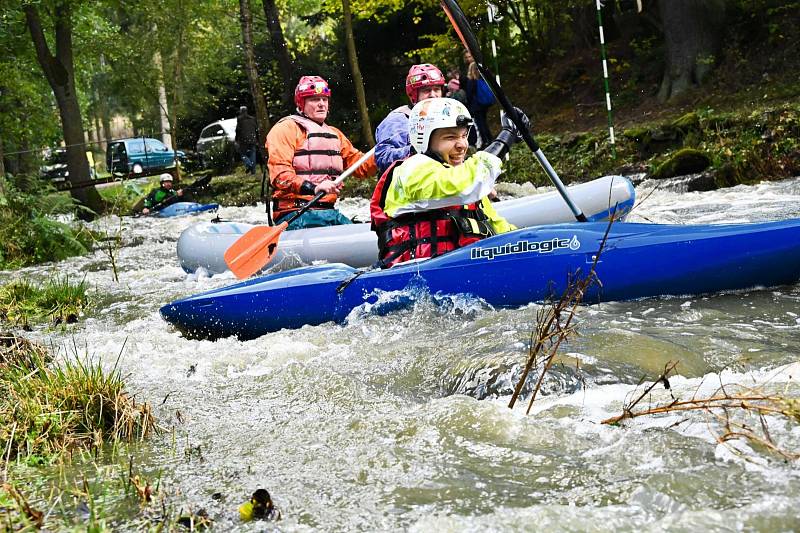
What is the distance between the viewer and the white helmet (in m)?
4.63

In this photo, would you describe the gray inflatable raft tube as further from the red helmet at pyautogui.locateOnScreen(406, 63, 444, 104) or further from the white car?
the white car

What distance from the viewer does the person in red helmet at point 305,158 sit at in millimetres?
7199

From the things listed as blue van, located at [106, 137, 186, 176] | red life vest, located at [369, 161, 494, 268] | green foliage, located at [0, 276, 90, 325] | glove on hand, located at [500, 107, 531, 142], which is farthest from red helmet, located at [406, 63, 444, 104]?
blue van, located at [106, 137, 186, 176]

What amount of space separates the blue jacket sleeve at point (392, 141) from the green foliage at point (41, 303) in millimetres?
2412

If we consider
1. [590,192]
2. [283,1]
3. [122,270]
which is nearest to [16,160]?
[283,1]

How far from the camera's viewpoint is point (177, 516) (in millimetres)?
2363

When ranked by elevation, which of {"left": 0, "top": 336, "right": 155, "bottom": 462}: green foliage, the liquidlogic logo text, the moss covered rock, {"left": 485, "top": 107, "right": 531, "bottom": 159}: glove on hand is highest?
{"left": 485, "top": 107, "right": 531, "bottom": 159}: glove on hand

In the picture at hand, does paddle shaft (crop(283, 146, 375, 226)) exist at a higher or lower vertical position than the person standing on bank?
lower

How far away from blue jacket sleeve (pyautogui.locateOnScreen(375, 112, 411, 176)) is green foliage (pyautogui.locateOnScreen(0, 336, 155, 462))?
3530 millimetres

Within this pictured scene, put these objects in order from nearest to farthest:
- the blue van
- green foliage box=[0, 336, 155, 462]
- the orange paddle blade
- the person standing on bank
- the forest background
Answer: green foliage box=[0, 336, 155, 462]
the orange paddle blade
the forest background
the person standing on bank
the blue van

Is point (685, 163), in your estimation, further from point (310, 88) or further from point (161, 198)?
point (161, 198)

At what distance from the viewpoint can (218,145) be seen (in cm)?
2205

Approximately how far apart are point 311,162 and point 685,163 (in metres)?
4.61

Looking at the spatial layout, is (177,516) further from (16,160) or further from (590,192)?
(16,160)
